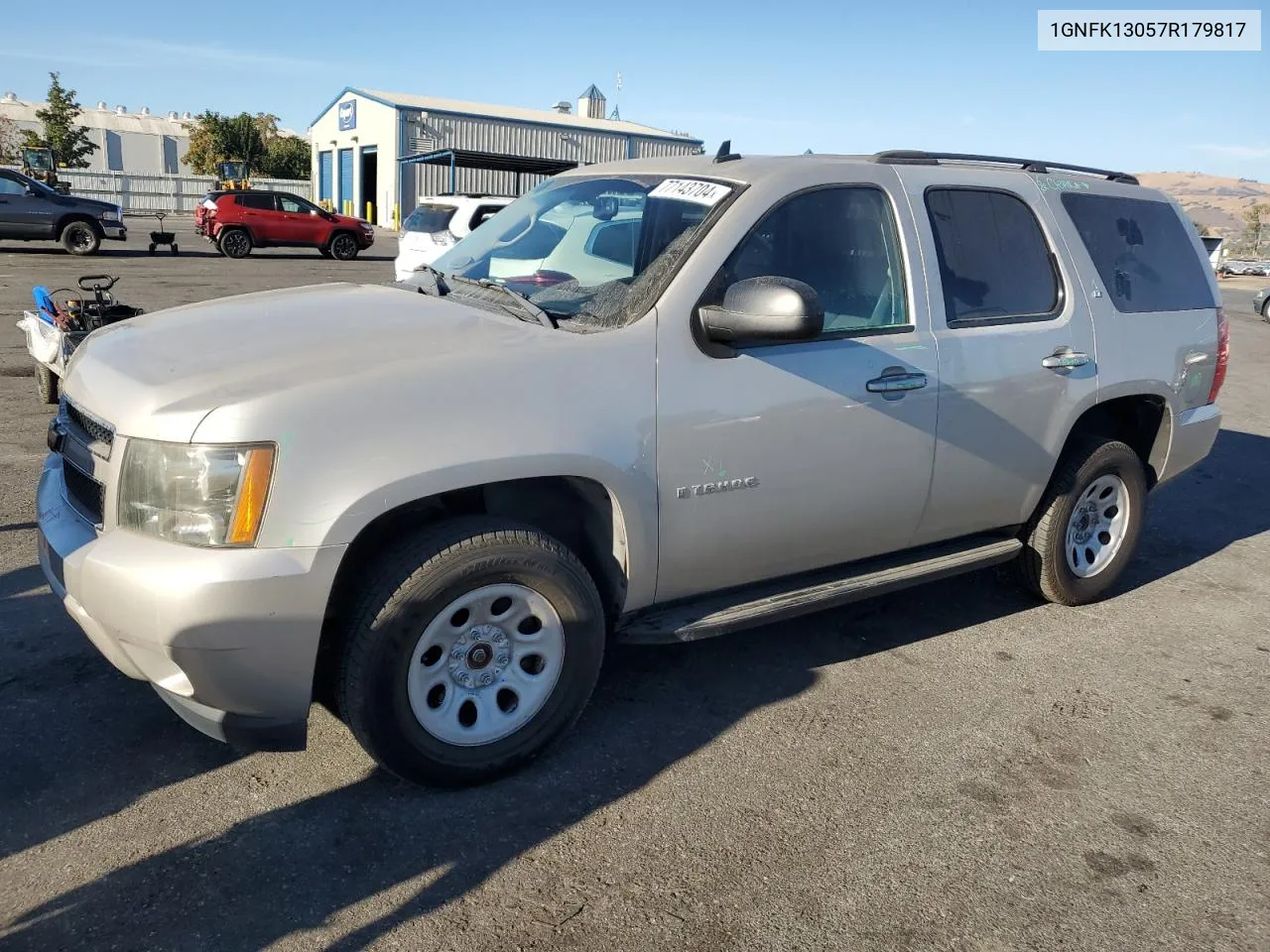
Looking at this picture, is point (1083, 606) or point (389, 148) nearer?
point (1083, 606)

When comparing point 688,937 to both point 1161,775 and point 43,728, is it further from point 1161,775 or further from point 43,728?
point 43,728

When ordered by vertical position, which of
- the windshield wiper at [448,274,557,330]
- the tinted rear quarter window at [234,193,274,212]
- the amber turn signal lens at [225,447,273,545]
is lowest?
the amber turn signal lens at [225,447,273,545]

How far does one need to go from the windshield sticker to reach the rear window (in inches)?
417

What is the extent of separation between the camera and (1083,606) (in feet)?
16.4

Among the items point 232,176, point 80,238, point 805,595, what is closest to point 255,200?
point 80,238

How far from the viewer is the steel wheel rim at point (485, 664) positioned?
3049mm

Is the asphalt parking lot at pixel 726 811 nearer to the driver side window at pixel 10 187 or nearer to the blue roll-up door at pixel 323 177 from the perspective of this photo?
the driver side window at pixel 10 187

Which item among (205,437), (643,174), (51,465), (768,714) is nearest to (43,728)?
(51,465)

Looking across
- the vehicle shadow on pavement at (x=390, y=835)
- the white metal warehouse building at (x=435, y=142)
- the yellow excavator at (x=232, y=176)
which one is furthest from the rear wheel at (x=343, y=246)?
the vehicle shadow on pavement at (x=390, y=835)

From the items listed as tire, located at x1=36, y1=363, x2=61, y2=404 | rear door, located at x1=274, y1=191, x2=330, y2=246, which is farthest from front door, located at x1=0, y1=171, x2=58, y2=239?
tire, located at x1=36, y1=363, x2=61, y2=404

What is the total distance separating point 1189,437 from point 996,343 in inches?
66.3

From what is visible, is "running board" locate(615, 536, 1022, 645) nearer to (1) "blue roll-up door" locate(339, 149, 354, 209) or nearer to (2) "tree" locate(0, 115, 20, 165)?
(1) "blue roll-up door" locate(339, 149, 354, 209)

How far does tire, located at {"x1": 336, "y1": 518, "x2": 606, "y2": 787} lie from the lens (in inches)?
114

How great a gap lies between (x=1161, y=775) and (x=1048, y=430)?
1.49m
